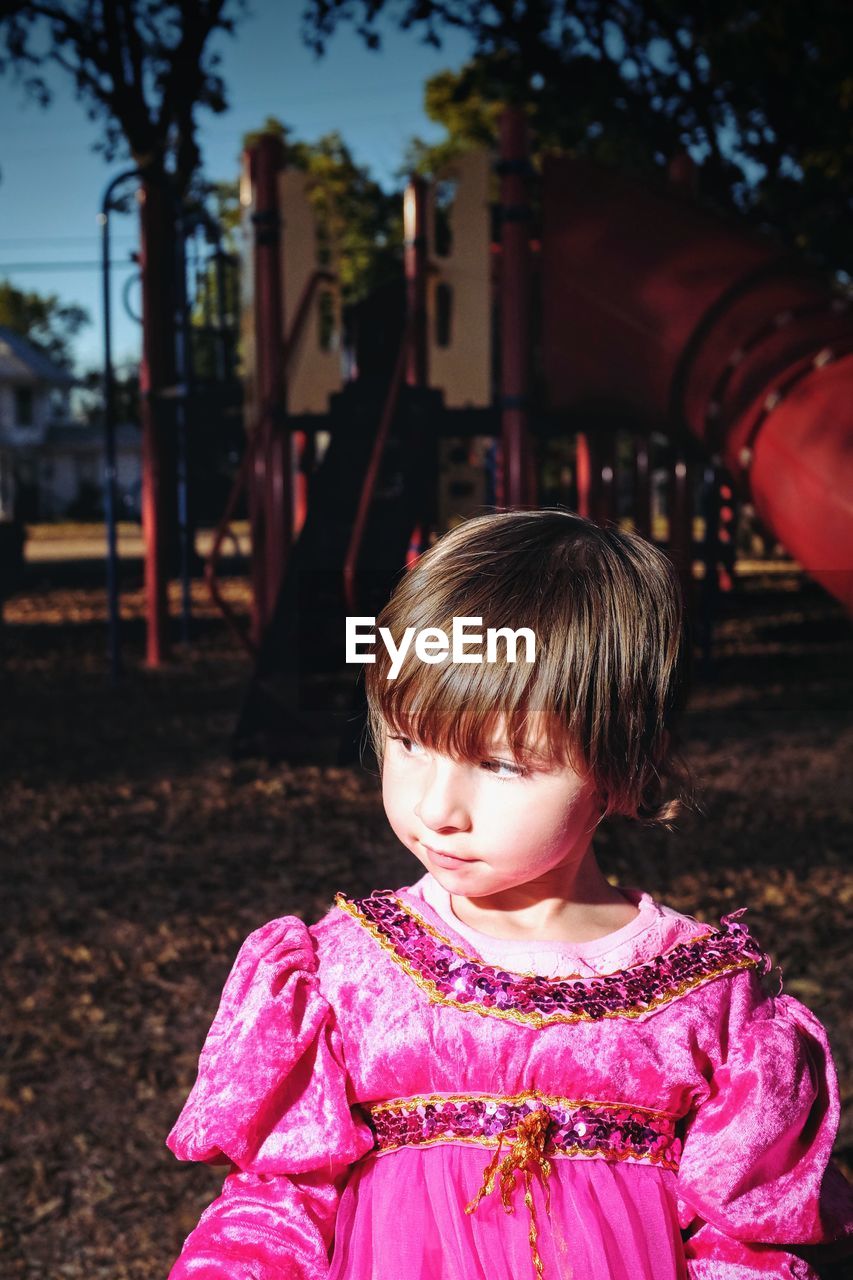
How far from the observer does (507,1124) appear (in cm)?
129

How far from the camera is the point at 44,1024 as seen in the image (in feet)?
11.8

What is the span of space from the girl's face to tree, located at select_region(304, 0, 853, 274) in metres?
13.1

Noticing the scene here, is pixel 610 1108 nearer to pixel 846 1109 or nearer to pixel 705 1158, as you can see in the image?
pixel 705 1158

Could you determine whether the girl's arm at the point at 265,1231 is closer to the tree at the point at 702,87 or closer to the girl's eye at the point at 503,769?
the girl's eye at the point at 503,769

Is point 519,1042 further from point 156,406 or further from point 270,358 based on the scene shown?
point 156,406

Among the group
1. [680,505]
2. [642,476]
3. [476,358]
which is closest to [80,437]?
[642,476]

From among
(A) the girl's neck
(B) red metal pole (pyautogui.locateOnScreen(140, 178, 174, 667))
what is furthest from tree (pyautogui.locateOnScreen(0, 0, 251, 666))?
(A) the girl's neck

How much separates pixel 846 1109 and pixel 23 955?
2.54 m

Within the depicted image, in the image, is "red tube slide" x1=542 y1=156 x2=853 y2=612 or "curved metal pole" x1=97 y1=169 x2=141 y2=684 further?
"curved metal pole" x1=97 y1=169 x2=141 y2=684

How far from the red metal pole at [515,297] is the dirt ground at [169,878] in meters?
1.95

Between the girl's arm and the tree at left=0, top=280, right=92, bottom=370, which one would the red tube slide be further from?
the tree at left=0, top=280, right=92, bottom=370

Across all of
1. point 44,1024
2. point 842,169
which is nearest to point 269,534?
point 44,1024

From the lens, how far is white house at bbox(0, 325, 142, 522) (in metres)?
48.4

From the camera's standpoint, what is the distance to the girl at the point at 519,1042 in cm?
122
